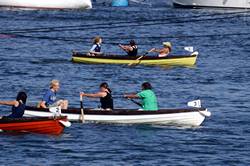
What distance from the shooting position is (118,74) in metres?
68.3

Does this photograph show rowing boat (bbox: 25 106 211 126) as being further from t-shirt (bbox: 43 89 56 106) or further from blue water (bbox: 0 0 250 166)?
t-shirt (bbox: 43 89 56 106)

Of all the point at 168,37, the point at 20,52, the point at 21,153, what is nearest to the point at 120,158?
the point at 21,153

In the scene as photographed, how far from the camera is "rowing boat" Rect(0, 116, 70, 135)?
44.1 meters

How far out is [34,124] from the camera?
4431 cm

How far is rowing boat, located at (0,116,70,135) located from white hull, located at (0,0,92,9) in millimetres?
97412

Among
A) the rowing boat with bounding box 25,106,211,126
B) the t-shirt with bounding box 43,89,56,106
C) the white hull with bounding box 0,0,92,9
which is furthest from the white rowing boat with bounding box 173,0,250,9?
the t-shirt with bounding box 43,89,56,106

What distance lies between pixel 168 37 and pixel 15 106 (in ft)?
193

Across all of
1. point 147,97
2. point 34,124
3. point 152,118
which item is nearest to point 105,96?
point 147,97

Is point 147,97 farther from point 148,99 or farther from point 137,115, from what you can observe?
point 137,115

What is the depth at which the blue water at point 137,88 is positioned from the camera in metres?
42.2

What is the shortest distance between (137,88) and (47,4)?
80.8 metres

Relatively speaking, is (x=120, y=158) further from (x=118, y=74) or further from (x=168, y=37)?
(x=168, y=37)

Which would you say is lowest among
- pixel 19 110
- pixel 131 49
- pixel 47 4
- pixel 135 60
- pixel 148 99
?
pixel 19 110

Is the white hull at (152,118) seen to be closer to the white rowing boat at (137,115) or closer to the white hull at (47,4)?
the white rowing boat at (137,115)
